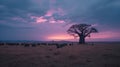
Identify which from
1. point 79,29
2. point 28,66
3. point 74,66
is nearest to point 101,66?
point 74,66

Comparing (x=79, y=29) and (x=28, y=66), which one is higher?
(x=79, y=29)

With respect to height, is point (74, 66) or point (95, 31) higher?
point (95, 31)

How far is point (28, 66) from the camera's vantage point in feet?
33.4

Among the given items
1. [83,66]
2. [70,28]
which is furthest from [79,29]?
[83,66]

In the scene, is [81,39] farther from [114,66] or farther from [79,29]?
[114,66]

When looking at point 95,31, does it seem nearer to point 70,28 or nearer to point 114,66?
point 70,28

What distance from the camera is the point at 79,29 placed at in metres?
53.0

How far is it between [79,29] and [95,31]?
6260 millimetres

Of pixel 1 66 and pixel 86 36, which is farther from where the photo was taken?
pixel 86 36

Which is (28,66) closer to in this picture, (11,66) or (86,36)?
(11,66)

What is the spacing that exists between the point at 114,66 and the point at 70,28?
4439 cm

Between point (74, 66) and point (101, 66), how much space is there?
1.89 meters

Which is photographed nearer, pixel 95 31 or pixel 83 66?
pixel 83 66

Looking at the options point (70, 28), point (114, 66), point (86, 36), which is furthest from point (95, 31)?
point (114, 66)
